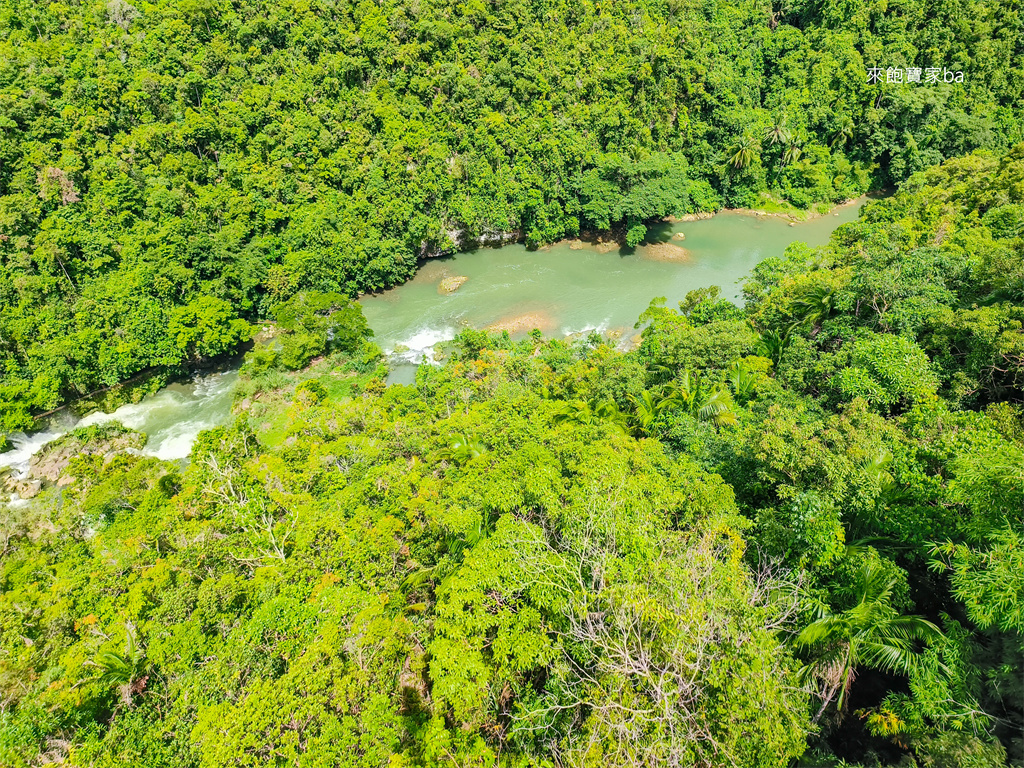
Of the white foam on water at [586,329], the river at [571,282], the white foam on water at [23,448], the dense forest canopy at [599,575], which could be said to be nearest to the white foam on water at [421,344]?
the river at [571,282]

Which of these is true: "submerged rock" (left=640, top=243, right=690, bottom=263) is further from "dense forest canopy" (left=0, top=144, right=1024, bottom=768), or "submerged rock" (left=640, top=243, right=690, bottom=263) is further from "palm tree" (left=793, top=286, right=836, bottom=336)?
"dense forest canopy" (left=0, top=144, right=1024, bottom=768)

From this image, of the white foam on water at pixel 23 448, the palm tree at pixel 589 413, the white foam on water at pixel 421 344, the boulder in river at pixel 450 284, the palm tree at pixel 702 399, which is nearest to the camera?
the palm tree at pixel 702 399

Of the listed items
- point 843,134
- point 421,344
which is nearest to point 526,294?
point 421,344

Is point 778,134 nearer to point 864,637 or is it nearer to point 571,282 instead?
point 571,282

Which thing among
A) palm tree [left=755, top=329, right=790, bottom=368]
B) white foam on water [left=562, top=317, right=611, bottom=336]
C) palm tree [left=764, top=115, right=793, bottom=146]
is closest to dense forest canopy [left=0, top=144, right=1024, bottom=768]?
palm tree [left=755, top=329, right=790, bottom=368]

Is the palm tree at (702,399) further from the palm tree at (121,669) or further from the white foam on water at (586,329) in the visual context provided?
the palm tree at (121,669)
